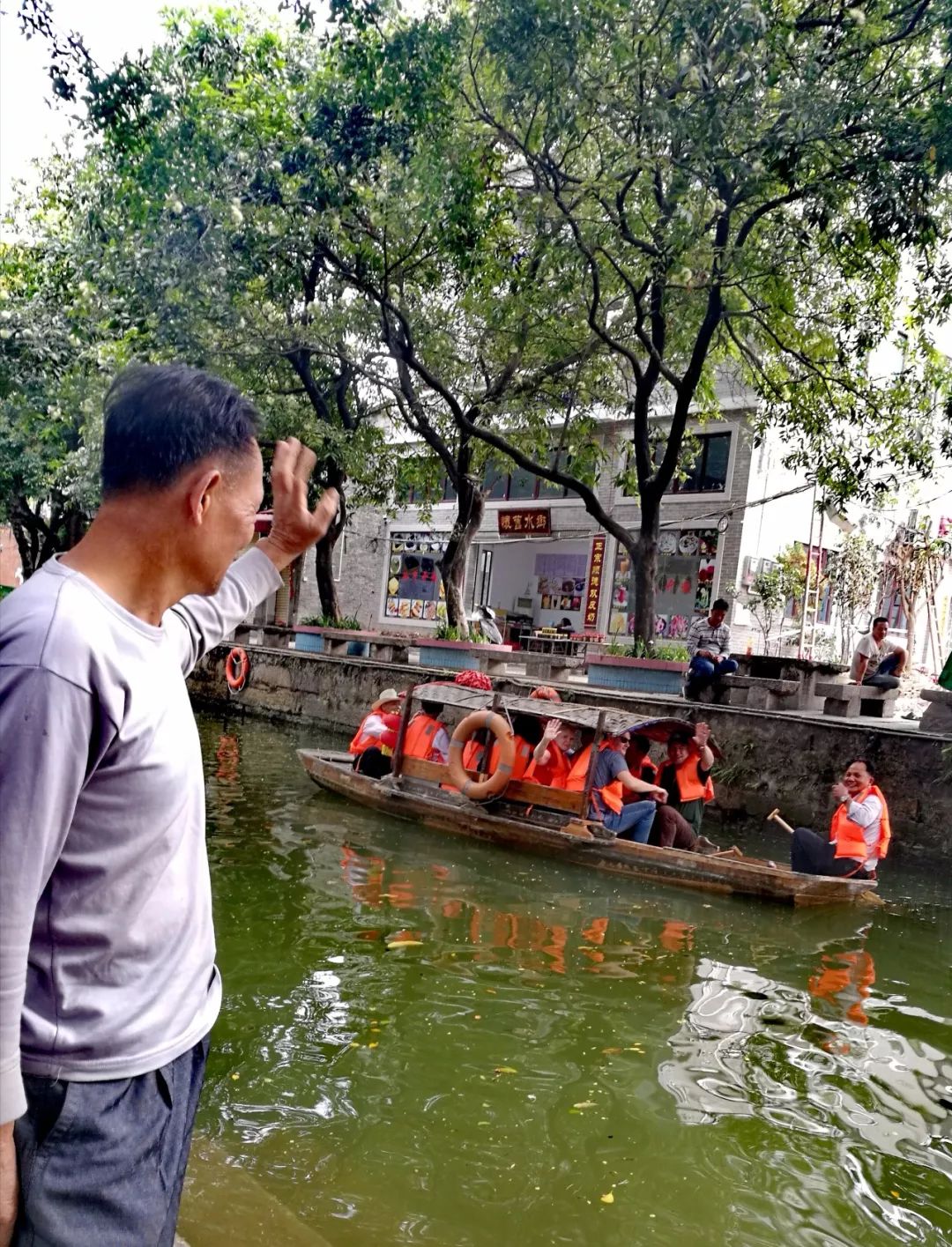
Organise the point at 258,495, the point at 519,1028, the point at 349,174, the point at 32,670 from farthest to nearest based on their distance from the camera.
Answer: the point at 349,174 → the point at 519,1028 → the point at 258,495 → the point at 32,670

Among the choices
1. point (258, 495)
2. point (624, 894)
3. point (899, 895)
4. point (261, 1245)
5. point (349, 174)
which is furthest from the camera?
point (349, 174)

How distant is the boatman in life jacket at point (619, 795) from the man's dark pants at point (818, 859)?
125 cm

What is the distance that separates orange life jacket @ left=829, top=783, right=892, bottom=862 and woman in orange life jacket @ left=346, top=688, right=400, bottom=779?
476 centimetres

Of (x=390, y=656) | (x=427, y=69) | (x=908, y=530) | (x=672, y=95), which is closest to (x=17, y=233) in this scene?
(x=390, y=656)

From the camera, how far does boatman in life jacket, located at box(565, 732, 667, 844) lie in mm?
9094

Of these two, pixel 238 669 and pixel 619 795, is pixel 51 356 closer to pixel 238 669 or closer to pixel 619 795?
pixel 238 669

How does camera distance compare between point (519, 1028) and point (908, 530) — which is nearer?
point (519, 1028)

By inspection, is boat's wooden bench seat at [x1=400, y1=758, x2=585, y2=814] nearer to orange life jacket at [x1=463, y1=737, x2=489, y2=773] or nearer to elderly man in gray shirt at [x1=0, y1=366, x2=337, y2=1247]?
orange life jacket at [x1=463, y1=737, x2=489, y2=773]

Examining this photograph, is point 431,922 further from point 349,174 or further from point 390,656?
point 390,656

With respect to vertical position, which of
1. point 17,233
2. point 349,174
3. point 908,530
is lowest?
point 908,530

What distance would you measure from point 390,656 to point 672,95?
34.5 ft

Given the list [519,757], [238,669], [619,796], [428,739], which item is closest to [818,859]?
[619,796]

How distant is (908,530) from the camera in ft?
64.1

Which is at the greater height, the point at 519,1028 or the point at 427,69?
the point at 427,69
